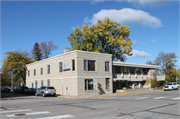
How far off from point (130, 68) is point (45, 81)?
60.7 feet

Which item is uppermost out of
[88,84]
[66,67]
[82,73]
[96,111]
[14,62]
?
[14,62]

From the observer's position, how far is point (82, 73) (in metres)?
28.3

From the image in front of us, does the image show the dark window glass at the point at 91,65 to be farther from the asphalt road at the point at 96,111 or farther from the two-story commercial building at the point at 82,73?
the asphalt road at the point at 96,111

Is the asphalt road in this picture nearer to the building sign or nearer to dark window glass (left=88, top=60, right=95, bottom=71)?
the building sign

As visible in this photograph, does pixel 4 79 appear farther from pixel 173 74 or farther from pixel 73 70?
pixel 173 74

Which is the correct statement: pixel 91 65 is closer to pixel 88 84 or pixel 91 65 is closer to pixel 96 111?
pixel 88 84

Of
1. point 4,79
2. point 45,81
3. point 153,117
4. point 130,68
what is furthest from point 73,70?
point 4,79

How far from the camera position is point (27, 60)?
4853 cm

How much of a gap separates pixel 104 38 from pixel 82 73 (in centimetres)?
2007

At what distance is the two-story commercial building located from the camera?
28141 millimetres

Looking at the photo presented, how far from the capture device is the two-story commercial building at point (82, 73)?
28.1m

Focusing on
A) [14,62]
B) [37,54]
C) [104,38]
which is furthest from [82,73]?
[37,54]

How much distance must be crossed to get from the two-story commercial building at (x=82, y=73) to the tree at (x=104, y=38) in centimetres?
788

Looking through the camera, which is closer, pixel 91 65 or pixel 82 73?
pixel 82 73
